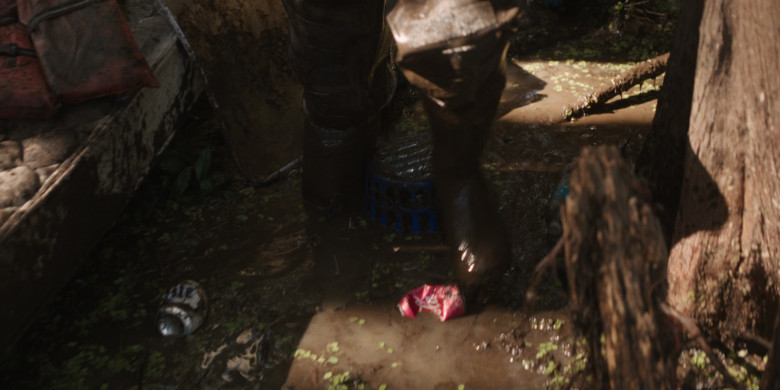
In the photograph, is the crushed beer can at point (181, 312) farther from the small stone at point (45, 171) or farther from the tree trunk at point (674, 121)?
the tree trunk at point (674, 121)

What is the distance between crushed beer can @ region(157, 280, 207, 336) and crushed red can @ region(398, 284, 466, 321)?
2.66 ft

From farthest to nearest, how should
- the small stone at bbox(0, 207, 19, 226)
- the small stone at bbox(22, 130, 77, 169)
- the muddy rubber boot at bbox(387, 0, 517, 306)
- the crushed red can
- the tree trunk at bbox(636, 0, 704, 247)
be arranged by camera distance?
the small stone at bbox(22, 130, 77, 169) < the crushed red can < the small stone at bbox(0, 207, 19, 226) < the tree trunk at bbox(636, 0, 704, 247) < the muddy rubber boot at bbox(387, 0, 517, 306)

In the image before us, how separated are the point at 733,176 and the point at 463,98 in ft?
2.72

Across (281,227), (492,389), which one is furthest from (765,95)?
(281,227)

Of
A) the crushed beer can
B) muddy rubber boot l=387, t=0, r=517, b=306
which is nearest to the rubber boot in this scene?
muddy rubber boot l=387, t=0, r=517, b=306

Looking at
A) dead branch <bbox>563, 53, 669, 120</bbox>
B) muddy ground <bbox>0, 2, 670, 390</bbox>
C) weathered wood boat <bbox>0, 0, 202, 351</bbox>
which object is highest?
weathered wood boat <bbox>0, 0, 202, 351</bbox>

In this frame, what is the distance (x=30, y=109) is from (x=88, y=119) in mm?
221

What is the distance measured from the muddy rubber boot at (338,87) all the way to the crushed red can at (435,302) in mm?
715

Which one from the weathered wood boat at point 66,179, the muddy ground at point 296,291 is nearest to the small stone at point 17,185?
the weathered wood boat at point 66,179

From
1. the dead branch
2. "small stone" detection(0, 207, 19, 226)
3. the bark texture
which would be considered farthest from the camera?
the dead branch

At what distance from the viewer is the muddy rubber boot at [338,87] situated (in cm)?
244

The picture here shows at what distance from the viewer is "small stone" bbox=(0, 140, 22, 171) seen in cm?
245

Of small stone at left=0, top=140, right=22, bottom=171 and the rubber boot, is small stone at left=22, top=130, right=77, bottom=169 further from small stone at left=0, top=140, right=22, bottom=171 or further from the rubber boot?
the rubber boot

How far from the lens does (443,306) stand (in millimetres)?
2391
